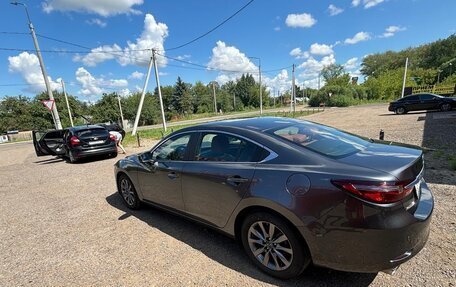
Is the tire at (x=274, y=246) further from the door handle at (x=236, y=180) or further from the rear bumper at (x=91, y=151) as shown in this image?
the rear bumper at (x=91, y=151)

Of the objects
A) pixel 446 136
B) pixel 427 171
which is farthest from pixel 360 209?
pixel 446 136

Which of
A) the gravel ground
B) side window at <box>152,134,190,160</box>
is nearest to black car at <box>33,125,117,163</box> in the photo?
the gravel ground

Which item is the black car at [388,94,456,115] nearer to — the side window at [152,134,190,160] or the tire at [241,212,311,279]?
the side window at [152,134,190,160]

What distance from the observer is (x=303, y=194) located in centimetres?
217

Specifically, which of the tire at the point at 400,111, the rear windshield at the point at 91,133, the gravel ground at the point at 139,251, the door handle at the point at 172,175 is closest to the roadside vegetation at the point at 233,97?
the tire at the point at 400,111

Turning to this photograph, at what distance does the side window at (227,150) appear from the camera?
8.71 ft

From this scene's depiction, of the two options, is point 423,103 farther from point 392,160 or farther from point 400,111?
point 392,160

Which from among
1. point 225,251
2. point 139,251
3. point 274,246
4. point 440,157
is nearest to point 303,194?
point 274,246

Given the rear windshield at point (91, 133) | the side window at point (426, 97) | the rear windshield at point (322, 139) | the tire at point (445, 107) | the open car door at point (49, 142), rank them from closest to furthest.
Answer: the rear windshield at point (322, 139), the rear windshield at point (91, 133), the open car door at point (49, 142), the tire at point (445, 107), the side window at point (426, 97)

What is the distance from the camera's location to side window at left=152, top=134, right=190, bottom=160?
11.4 feet

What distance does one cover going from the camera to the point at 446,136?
29.2ft

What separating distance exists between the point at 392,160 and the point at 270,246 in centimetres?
137

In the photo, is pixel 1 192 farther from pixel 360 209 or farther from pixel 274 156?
pixel 360 209

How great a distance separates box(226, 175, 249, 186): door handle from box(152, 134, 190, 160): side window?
0.95m
